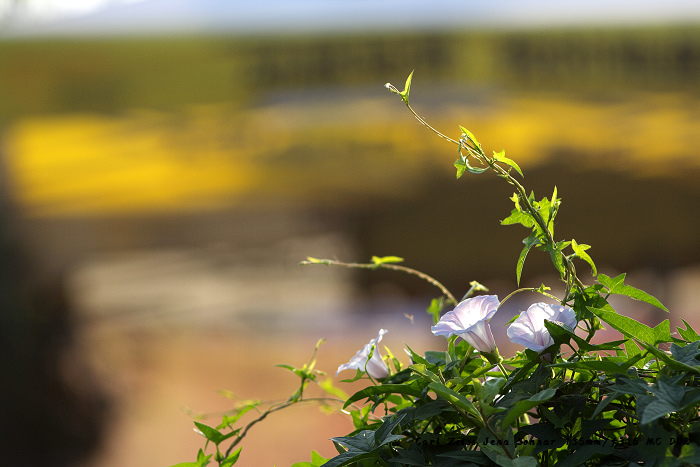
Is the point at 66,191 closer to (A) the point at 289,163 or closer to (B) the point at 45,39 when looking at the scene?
(B) the point at 45,39

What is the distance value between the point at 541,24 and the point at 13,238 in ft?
7.22

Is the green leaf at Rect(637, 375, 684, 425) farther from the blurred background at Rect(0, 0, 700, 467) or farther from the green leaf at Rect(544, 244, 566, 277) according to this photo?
the blurred background at Rect(0, 0, 700, 467)

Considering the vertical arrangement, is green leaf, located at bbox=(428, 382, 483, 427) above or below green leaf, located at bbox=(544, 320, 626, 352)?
below

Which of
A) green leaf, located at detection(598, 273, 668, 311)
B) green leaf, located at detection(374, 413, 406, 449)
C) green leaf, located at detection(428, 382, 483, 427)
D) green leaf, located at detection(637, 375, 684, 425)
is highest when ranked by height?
green leaf, located at detection(598, 273, 668, 311)

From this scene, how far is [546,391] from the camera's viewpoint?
1.13ft

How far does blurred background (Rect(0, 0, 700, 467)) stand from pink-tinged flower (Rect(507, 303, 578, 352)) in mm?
1791

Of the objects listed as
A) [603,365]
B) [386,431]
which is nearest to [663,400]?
[603,365]

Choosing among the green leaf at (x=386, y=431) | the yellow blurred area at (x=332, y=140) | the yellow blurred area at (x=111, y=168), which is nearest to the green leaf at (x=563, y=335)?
the green leaf at (x=386, y=431)

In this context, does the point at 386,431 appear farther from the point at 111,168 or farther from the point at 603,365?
the point at 111,168

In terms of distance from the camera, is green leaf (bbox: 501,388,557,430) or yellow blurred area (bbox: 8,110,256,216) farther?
yellow blurred area (bbox: 8,110,256,216)

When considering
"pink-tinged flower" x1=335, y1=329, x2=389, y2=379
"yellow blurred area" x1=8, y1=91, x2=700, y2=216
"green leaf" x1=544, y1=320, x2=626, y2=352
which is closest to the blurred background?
"yellow blurred area" x1=8, y1=91, x2=700, y2=216

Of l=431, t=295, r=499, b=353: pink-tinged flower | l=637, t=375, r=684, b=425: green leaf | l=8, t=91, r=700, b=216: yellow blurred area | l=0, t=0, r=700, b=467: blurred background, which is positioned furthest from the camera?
l=8, t=91, r=700, b=216: yellow blurred area

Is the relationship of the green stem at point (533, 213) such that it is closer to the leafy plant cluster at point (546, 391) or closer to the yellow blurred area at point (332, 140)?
Result: the leafy plant cluster at point (546, 391)

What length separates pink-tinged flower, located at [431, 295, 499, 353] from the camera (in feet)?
1.38
